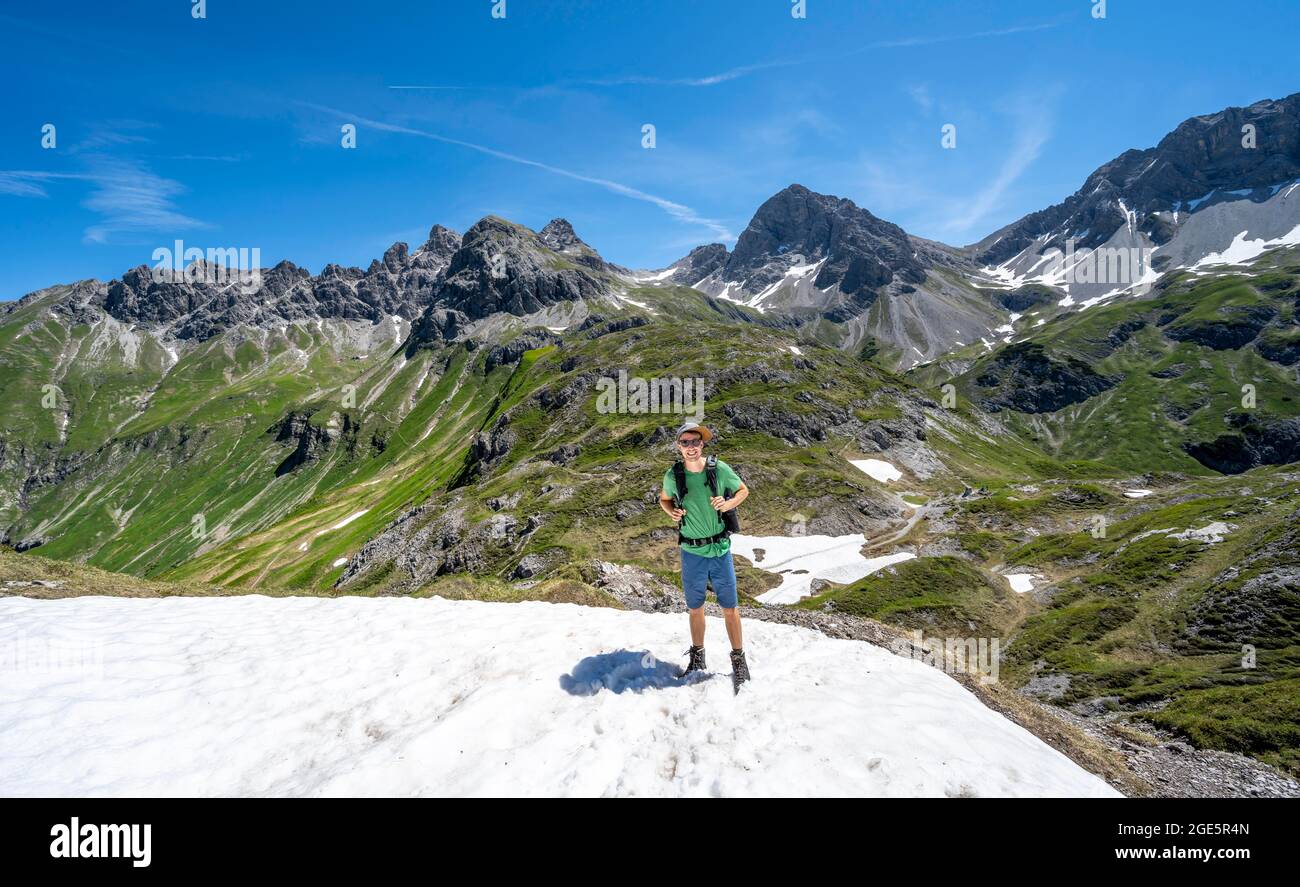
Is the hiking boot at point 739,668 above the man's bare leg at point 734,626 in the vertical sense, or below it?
below

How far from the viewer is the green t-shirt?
448 inches

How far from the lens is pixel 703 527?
11.4 metres

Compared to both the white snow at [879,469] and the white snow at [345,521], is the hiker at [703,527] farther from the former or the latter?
the white snow at [345,521]

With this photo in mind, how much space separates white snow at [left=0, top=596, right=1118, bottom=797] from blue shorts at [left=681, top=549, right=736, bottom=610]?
1.82 m

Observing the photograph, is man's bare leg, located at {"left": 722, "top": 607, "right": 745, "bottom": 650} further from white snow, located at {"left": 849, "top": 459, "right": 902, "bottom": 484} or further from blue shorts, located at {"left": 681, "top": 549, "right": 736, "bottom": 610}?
white snow, located at {"left": 849, "top": 459, "right": 902, "bottom": 484}

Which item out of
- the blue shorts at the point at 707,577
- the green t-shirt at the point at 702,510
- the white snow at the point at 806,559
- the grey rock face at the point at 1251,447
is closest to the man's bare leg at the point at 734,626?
the blue shorts at the point at 707,577

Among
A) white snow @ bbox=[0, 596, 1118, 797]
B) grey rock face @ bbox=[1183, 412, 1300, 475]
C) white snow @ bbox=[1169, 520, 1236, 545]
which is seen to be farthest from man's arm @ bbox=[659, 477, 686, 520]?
grey rock face @ bbox=[1183, 412, 1300, 475]

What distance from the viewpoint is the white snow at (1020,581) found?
158 ft

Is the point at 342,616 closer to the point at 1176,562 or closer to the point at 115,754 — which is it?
the point at 115,754

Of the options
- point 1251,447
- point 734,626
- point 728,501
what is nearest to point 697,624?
point 734,626
